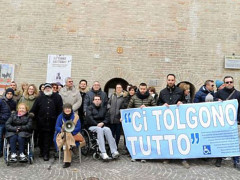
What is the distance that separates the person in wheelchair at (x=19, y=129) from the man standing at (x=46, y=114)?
25 centimetres

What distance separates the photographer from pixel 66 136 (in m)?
5.08

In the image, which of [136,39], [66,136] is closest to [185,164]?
[66,136]

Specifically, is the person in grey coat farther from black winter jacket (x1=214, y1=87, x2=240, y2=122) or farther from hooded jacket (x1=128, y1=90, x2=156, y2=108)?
black winter jacket (x1=214, y1=87, x2=240, y2=122)

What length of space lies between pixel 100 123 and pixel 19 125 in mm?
1821

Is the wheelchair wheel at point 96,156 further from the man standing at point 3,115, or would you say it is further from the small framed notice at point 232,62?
the small framed notice at point 232,62

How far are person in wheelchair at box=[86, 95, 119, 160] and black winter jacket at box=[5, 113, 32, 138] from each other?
1352 mm

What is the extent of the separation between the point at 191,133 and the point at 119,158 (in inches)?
71.3

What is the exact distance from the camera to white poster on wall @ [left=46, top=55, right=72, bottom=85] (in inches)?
393

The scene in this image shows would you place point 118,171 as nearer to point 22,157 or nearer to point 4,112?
point 22,157

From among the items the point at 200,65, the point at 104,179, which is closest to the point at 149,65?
the point at 200,65

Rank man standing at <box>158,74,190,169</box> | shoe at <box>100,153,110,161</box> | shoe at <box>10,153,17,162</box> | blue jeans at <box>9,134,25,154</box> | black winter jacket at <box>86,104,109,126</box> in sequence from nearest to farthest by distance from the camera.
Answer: shoe at <box>10,153,17,162</box>, blue jeans at <box>9,134,25,154</box>, shoe at <box>100,153,110,161</box>, man standing at <box>158,74,190,169</box>, black winter jacket at <box>86,104,109,126</box>

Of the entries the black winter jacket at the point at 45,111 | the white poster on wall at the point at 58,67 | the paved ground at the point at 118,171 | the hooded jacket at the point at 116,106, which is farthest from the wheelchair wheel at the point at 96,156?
the white poster on wall at the point at 58,67

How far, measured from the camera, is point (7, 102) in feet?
18.9

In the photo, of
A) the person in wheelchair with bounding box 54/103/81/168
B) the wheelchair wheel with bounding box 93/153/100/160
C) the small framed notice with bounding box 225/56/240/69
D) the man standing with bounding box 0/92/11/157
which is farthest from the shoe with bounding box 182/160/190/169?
the small framed notice with bounding box 225/56/240/69
